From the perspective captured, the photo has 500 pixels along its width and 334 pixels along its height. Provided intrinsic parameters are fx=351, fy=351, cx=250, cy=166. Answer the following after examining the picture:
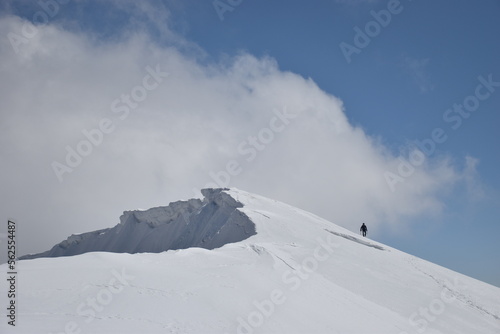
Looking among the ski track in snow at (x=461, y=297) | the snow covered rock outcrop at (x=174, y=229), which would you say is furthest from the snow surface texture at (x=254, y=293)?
the snow covered rock outcrop at (x=174, y=229)

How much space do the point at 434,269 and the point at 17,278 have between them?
19.9m

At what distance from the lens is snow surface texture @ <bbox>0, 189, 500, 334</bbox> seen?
954 centimetres

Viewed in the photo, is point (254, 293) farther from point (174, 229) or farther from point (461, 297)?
point (174, 229)

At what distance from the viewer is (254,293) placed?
12.0 metres

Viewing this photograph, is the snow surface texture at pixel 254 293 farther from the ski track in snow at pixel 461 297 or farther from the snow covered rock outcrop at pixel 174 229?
the snow covered rock outcrop at pixel 174 229

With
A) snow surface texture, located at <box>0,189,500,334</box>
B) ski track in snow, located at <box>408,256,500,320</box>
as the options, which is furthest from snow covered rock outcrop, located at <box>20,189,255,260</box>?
ski track in snow, located at <box>408,256,500,320</box>

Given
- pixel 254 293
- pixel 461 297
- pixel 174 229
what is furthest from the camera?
pixel 174 229

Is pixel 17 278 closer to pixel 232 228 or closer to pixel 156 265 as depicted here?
pixel 156 265

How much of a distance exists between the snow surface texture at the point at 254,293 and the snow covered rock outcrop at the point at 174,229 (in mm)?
4258

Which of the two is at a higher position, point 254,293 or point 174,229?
point 174,229

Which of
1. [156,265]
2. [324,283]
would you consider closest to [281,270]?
[324,283]

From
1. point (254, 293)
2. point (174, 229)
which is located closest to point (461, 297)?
point (254, 293)

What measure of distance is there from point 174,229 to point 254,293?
21.9 metres

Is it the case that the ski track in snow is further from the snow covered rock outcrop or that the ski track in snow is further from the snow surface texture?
the snow covered rock outcrop
